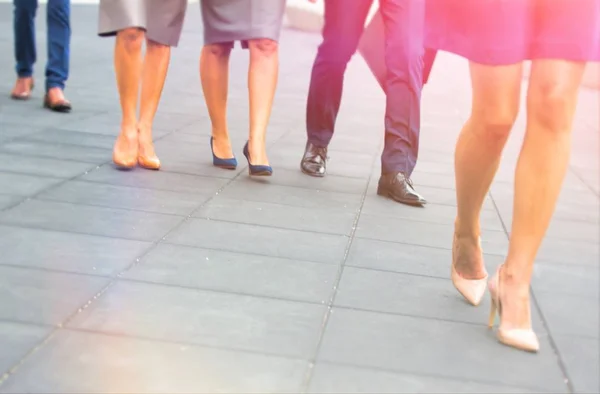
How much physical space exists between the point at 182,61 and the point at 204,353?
9.09m

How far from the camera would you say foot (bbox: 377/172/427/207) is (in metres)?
4.20

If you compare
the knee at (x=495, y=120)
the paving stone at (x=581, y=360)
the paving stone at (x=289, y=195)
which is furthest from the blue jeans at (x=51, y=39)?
the paving stone at (x=581, y=360)

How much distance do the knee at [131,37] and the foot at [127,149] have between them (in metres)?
0.39

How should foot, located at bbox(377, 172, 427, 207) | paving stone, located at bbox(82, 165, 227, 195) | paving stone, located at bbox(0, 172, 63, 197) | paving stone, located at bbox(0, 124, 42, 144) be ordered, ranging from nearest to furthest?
paving stone, located at bbox(0, 172, 63, 197) → paving stone, located at bbox(82, 165, 227, 195) → foot, located at bbox(377, 172, 427, 207) → paving stone, located at bbox(0, 124, 42, 144)

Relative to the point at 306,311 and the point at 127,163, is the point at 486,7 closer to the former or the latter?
the point at 306,311

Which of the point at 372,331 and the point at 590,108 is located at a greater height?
the point at 372,331

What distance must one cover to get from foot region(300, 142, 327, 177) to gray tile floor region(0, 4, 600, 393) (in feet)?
0.26

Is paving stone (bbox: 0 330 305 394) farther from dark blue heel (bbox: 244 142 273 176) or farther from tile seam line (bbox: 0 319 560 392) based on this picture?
dark blue heel (bbox: 244 142 273 176)

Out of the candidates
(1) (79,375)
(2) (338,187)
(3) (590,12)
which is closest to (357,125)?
(2) (338,187)

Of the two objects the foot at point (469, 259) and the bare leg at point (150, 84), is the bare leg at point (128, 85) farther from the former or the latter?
the foot at point (469, 259)

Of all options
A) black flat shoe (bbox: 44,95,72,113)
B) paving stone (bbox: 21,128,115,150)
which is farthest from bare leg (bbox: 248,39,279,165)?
black flat shoe (bbox: 44,95,72,113)

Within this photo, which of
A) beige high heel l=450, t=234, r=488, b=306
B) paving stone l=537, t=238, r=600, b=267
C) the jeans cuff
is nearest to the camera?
beige high heel l=450, t=234, r=488, b=306

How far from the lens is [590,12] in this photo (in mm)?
2404

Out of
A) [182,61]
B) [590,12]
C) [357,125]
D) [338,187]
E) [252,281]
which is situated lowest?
[182,61]
